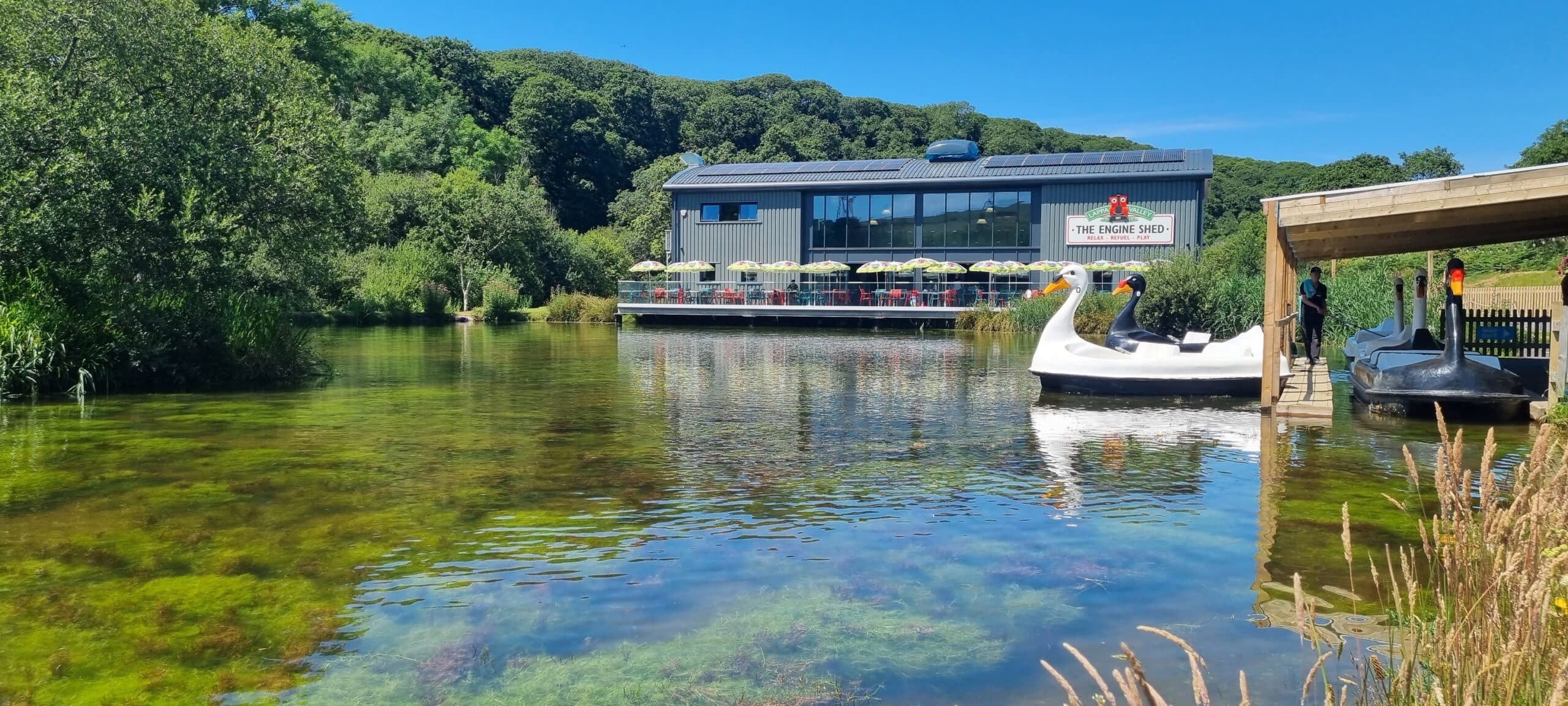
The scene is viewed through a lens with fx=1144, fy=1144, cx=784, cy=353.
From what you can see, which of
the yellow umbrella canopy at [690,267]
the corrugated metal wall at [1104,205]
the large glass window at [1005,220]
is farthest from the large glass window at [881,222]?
the yellow umbrella canopy at [690,267]

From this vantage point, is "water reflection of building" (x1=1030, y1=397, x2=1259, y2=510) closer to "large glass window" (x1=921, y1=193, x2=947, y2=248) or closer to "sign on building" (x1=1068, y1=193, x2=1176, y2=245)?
"sign on building" (x1=1068, y1=193, x2=1176, y2=245)

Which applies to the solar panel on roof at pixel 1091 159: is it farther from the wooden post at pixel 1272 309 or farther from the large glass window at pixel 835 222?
the wooden post at pixel 1272 309

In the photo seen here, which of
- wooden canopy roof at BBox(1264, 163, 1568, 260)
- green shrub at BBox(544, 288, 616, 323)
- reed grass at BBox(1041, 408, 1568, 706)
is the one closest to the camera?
reed grass at BBox(1041, 408, 1568, 706)

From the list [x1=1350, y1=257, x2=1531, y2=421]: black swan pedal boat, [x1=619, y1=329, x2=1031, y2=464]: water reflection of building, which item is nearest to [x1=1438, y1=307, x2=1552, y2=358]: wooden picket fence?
[x1=1350, y1=257, x2=1531, y2=421]: black swan pedal boat

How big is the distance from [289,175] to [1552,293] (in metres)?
22.4

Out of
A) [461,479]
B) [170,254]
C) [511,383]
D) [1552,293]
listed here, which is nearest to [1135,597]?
[461,479]

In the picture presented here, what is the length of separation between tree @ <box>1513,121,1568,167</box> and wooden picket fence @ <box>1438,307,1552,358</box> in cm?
2828

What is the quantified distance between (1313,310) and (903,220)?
99.9 feet

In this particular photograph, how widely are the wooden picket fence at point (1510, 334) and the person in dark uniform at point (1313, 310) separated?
77.0 inches

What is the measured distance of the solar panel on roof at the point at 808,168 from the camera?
48.6 meters

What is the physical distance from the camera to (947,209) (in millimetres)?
46969

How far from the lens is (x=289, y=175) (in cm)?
1750

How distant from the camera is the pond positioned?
16.5 feet

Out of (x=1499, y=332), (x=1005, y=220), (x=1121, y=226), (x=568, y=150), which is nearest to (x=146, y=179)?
(x=1499, y=332)
